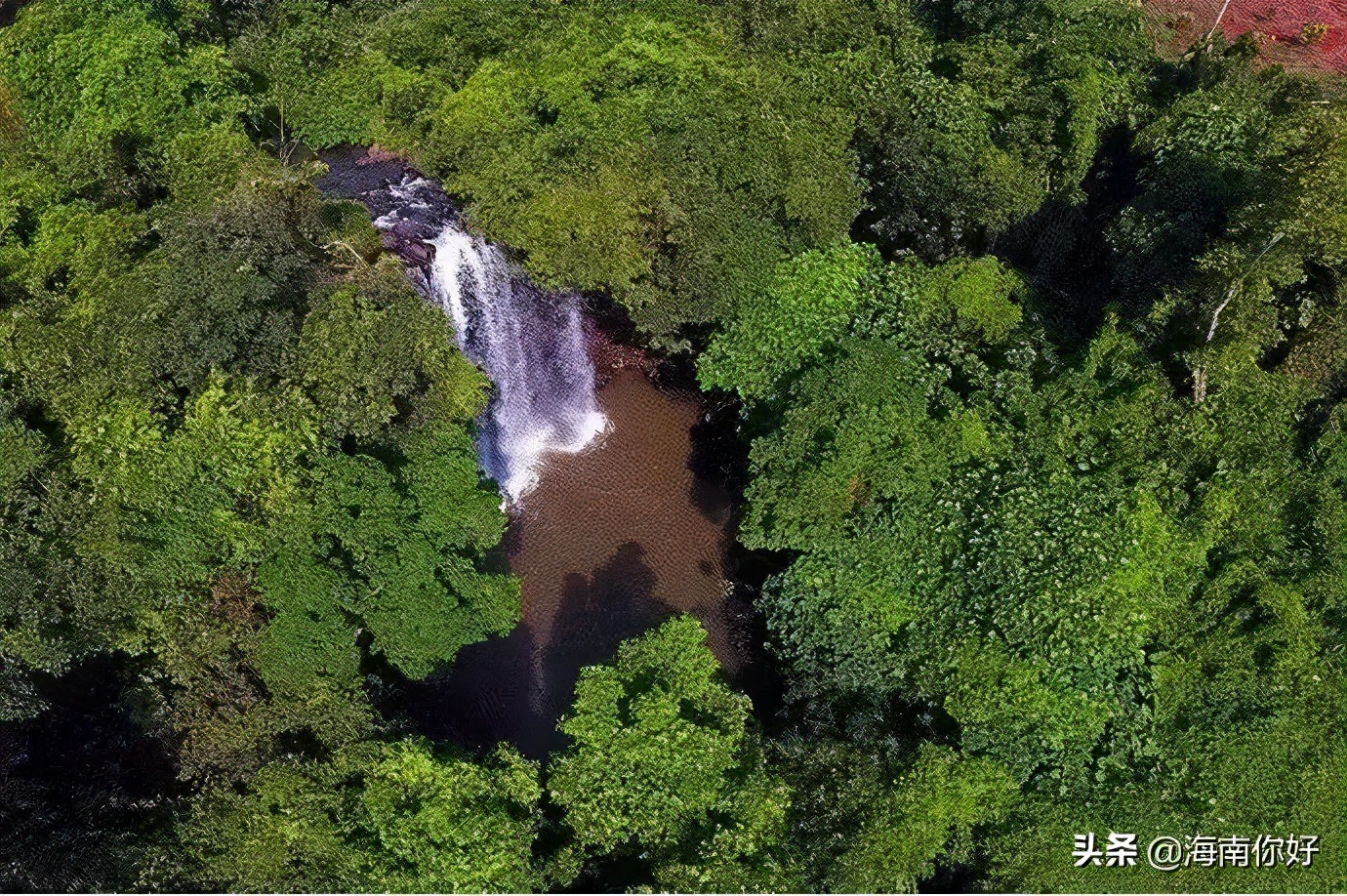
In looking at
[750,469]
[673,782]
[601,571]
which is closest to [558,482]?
[601,571]

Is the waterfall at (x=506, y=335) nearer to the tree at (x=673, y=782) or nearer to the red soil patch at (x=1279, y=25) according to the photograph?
the tree at (x=673, y=782)

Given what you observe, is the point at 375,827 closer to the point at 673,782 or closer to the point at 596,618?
the point at 673,782

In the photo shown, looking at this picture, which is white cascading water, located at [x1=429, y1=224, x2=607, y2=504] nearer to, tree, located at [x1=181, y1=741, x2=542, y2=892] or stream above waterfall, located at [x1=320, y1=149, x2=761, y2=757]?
stream above waterfall, located at [x1=320, y1=149, x2=761, y2=757]

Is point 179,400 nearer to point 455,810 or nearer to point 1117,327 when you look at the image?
point 455,810

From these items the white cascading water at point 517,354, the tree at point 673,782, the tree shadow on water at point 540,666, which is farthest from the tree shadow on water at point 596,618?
the tree at point 673,782

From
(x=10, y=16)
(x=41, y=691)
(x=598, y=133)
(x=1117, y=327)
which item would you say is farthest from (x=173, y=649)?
(x=10, y=16)
